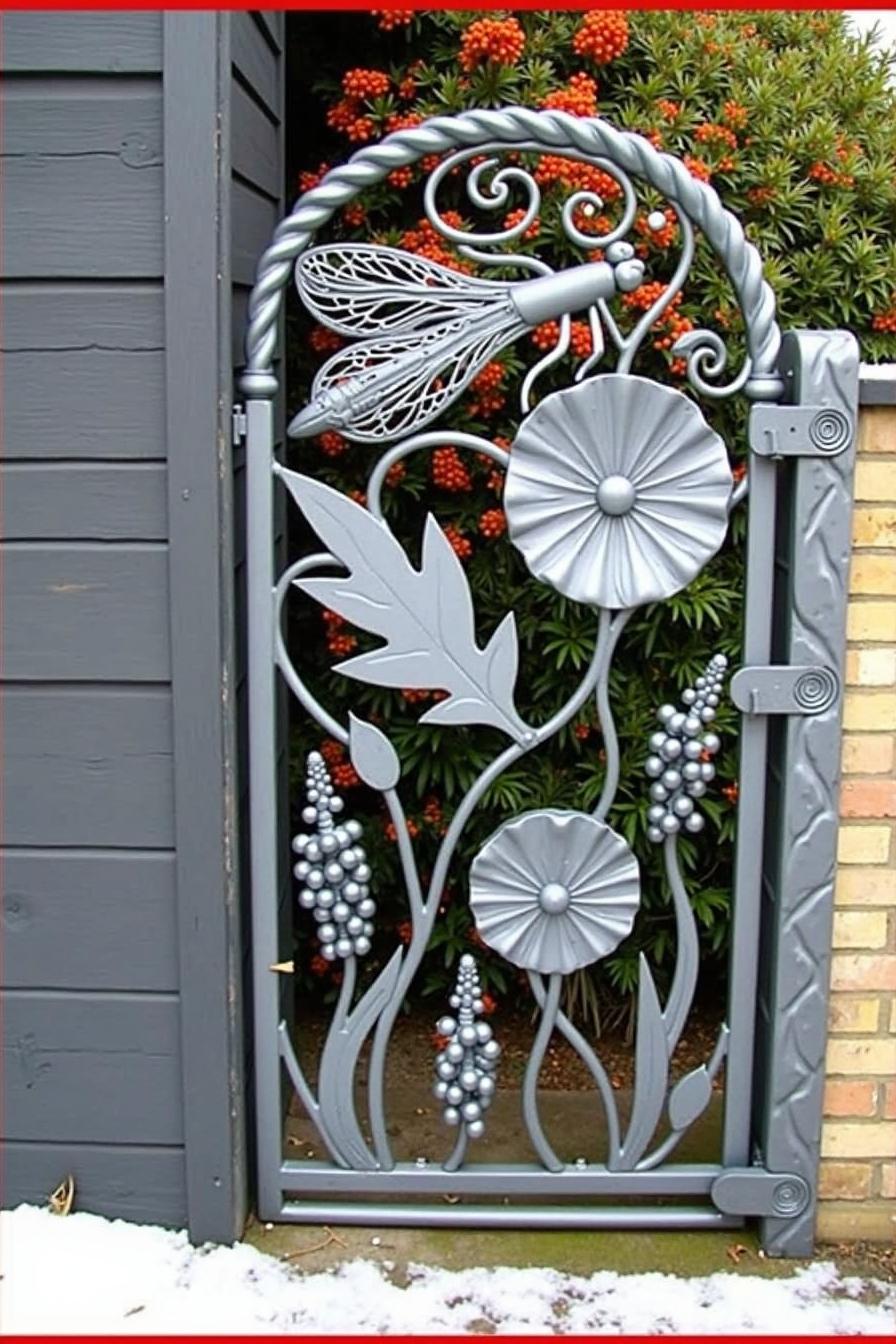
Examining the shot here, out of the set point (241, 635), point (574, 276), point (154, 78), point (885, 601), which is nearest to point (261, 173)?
point (154, 78)

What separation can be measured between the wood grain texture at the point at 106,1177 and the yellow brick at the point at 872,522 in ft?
4.73

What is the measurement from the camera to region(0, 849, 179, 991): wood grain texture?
7.16ft

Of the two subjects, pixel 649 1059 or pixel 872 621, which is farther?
pixel 649 1059

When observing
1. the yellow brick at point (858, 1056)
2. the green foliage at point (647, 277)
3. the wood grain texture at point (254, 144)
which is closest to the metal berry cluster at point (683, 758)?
the yellow brick at point (858, 1056)

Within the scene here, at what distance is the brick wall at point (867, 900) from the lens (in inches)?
85.5

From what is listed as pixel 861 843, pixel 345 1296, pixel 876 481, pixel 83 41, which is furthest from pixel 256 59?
pixel 345 1296

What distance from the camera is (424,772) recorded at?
2.85 metres

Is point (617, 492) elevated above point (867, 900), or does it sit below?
above

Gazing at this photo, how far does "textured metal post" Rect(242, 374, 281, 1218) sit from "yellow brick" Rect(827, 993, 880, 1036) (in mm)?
897

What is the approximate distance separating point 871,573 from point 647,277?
0.89 metres

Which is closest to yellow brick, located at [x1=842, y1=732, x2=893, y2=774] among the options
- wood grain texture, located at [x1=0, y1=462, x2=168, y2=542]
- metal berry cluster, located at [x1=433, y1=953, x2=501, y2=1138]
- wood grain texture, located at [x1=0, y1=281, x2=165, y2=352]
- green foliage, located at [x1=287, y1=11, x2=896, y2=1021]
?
green foliage, located at [x1=287, y1=11, x2=896, y2=1021]

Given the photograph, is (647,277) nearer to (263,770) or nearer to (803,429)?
(803,429)

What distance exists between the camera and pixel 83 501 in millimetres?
2105

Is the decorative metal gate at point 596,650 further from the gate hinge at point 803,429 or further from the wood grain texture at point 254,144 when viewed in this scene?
the wood grain texture at point 254,144
